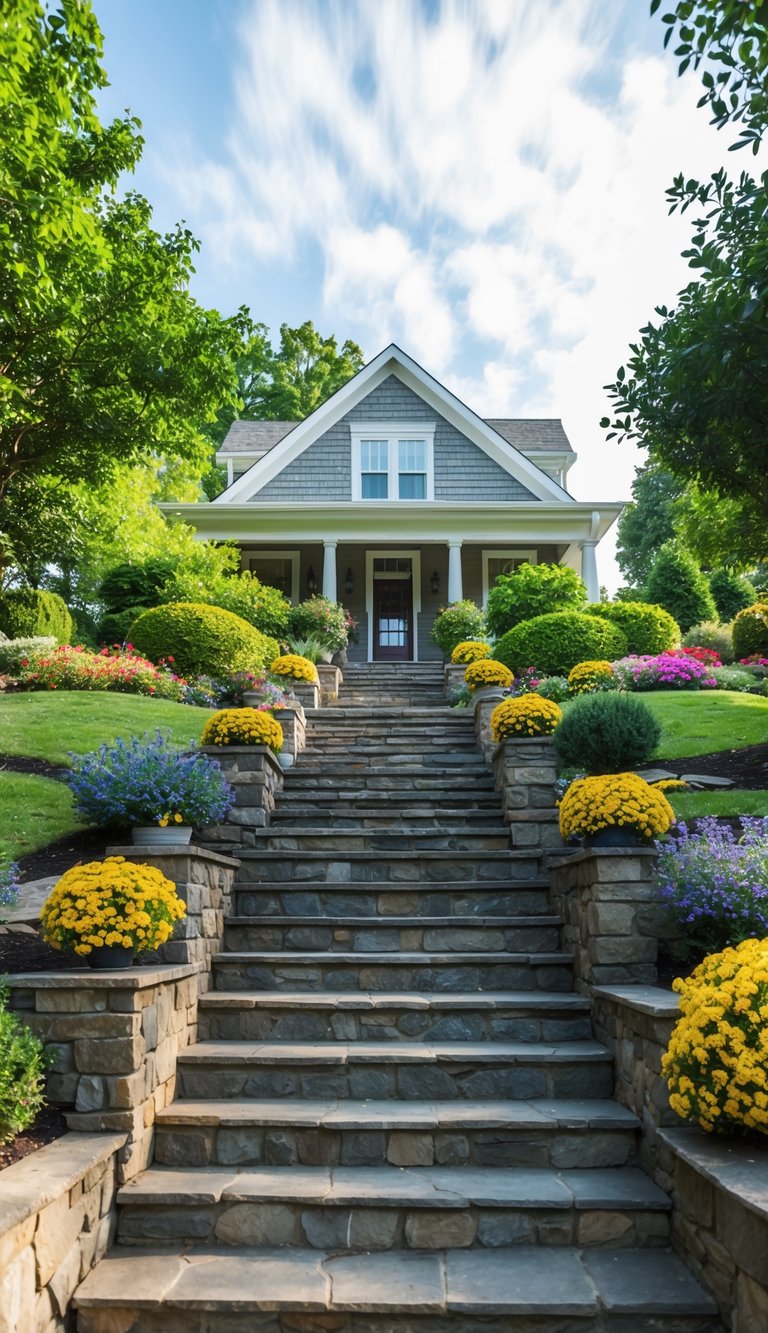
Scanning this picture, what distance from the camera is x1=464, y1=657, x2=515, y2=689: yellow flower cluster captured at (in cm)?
898

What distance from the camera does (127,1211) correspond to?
336 cm

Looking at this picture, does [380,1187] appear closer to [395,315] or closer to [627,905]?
[627,905]

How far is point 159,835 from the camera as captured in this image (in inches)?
203

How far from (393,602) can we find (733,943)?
14.2 meters

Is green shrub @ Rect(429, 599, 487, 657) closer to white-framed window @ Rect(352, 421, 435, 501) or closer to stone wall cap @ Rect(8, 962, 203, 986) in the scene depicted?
white-framed window @ Rect(352, 421, 435, 501)

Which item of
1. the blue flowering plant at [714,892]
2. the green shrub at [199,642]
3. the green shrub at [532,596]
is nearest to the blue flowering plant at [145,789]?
the blue flowering plant at [714,892]

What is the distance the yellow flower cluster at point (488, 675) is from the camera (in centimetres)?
898

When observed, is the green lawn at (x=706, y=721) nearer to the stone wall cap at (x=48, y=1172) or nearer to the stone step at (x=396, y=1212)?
the stone step at (x=396, y=1212)

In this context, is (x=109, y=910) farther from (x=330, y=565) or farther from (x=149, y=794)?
(x=330, y=565)

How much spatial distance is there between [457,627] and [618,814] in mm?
9245

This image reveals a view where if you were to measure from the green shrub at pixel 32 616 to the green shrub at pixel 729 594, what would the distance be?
49.6 ft

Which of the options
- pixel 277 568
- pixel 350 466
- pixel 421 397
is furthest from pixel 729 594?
pixel 277 568

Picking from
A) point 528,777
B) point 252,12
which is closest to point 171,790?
point 528,777

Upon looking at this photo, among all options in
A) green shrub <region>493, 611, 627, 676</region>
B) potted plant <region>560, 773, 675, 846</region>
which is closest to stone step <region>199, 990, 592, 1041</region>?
potted plant <region>560, 773, 675, 846</region>
